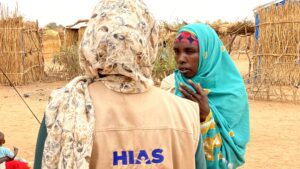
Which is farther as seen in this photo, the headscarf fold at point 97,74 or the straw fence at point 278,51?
the straw fence at point 278,51

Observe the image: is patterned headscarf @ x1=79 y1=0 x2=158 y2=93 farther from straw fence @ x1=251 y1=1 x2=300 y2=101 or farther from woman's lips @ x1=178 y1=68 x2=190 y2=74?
straw fence @ x1=251 y1=1 x2=300 y2=101

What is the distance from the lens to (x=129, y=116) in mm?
1595

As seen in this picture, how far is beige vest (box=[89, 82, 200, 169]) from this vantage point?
156cm

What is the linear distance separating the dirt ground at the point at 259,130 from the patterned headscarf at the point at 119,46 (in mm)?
4674

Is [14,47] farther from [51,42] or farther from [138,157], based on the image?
[51,42]

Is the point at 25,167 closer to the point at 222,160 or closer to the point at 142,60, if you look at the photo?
the point at 222,160

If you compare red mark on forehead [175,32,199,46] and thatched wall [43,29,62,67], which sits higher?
red mark on forehead [175,32,199,46]

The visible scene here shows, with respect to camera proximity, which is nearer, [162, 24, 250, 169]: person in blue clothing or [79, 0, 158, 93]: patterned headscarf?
[79, 0, 158, 93]: patterned headscarf

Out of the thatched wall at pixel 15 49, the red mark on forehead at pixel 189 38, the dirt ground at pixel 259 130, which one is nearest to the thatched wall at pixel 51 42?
the thatched wall at pixel 15 49

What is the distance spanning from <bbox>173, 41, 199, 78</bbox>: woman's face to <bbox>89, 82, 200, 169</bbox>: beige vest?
2.66ft

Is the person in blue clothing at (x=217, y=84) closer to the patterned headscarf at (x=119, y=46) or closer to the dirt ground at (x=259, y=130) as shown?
the patterned headscarf at (x=119, y=46)

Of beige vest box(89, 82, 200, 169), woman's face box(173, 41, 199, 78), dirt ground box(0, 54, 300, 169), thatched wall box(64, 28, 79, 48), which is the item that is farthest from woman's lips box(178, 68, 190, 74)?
thatched wall box(64, 28, 79, 48)

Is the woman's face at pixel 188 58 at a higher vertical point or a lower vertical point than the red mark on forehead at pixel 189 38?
lower

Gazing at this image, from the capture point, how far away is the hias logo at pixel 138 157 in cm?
156
